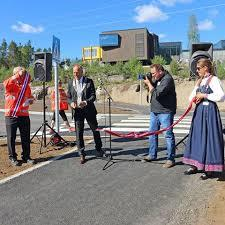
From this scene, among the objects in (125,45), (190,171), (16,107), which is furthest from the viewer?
(125,45)

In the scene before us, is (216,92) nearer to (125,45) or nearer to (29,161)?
(29,161)

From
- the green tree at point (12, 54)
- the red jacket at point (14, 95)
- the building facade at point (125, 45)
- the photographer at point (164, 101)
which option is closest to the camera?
the photographer at point (164, 101)

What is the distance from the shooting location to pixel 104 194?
261 inches

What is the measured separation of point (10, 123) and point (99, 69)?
164 ft

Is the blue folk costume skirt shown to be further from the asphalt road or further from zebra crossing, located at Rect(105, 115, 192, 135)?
zebra crossing, located at Rect(105, 115, 192, 135)

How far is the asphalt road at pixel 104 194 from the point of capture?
5.63m

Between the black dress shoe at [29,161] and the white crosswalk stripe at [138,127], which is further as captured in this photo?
the white crosswalk stripe at [138,127]

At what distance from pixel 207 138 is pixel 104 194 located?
6.26ft

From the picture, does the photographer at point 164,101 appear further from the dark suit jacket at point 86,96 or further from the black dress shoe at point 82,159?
the black dress shoe at point 82,159

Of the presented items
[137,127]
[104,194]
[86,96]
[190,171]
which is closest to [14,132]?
[86,96]

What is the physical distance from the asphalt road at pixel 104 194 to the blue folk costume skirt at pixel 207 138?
1.00 ft

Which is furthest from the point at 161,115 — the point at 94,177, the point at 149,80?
the point at 94,177

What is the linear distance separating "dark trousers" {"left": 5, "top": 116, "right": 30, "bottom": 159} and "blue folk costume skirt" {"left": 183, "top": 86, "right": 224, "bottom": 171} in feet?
11.3

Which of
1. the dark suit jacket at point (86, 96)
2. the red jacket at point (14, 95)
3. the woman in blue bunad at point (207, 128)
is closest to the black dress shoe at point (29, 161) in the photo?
the red jacket at point (14, 95)
